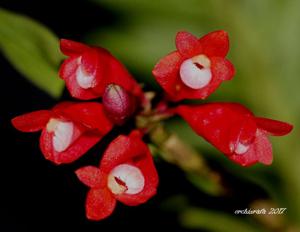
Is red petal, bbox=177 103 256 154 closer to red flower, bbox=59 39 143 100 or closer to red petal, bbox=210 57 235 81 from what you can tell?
red petal, bbox=210 57 235 81

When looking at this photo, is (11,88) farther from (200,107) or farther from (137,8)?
(200,107)

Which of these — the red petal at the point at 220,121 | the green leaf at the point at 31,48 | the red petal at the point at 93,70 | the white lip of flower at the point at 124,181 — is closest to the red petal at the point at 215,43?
the red petal at the point at 220,121

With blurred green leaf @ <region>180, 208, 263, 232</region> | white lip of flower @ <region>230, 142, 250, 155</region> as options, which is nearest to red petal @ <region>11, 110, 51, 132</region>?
white lip of flower @ <region>230, 142, 250, 155</region>

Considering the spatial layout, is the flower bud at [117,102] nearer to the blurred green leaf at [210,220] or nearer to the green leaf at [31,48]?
the green leaf at [31,48]

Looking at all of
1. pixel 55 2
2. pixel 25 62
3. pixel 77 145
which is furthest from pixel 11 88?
pixel 77 145

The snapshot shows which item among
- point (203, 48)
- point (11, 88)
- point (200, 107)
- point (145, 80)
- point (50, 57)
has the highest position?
point (203, 48)
